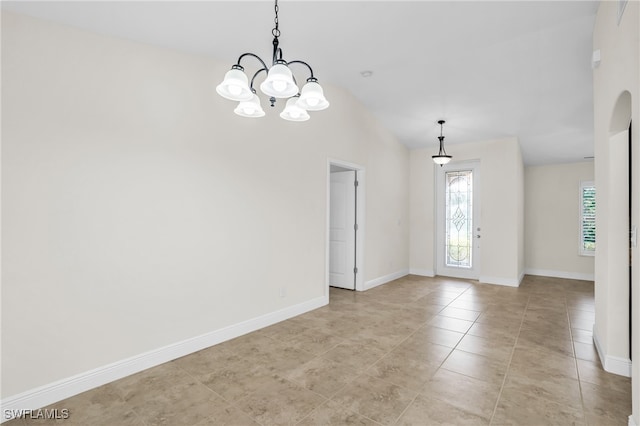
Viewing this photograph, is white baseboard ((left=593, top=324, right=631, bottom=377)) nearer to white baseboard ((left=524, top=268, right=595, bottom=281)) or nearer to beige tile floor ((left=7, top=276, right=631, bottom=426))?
beige tile floor ((left=7, top=276, right=631, bottom=426))

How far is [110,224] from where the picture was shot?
2.52m

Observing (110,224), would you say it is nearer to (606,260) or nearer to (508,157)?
(606,260)

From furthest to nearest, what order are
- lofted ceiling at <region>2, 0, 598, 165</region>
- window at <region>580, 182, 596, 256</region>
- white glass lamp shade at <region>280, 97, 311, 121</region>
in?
1. window at <region>580, 182, 596, 256</region>
2. lofted ceiling at <region>2, 0, 598, 165</region>
3. white glass lamp shade at <region>280, 97, 311, 121</region>

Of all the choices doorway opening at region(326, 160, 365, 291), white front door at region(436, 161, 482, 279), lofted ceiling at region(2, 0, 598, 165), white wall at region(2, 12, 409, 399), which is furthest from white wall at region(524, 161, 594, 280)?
white wall at region(2, 12, 409, 399)

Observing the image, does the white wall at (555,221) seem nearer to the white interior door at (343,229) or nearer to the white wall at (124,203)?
the white interior door at (343,229)

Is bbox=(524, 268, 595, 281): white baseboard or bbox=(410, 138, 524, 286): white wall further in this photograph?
bbox=(524, 268, 595, 281): white baseboard

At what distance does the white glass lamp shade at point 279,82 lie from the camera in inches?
70.4

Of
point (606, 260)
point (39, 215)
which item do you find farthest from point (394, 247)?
point (39, 215)

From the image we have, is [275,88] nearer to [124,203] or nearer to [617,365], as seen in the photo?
[124,203]

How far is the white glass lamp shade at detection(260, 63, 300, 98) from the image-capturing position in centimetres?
179

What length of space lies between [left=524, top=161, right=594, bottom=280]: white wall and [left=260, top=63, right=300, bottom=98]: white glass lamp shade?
7.48m

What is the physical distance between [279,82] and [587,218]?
25.8ft

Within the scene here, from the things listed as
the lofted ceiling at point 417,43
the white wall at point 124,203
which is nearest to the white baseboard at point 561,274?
the lofted ceiling at point 417,43

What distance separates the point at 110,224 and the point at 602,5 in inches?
174
